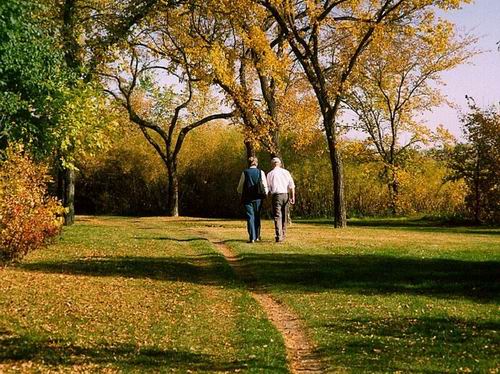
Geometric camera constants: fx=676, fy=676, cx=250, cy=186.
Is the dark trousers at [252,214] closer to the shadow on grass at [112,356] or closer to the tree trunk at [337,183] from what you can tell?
the tree trunk at [337,183]

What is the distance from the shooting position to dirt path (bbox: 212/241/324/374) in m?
7.16

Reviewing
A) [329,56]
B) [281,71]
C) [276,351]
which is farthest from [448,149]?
[276,351]

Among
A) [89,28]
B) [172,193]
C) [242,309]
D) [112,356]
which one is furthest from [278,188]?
[172,193]

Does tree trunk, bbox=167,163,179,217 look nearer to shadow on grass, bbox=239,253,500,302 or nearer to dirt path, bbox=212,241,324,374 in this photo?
shadow on grass, bbox=239,253,500,302

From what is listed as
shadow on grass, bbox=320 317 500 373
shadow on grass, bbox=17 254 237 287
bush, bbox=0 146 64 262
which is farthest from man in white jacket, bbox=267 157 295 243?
shadow on grass, bbox=320 317 500 373

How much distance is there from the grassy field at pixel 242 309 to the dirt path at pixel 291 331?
0.14 metres

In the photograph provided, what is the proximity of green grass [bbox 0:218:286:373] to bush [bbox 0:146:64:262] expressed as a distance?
546mm

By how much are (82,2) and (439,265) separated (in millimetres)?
19733

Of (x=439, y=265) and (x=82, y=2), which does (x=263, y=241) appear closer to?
(x=439, y=265)

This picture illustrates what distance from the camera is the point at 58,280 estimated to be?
12516 millimetres

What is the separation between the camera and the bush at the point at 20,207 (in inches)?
585

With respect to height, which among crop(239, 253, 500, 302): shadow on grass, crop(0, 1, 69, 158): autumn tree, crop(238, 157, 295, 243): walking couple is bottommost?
crop(239, 253, 500, 302): shadow on grass

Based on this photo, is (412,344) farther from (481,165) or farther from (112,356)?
(481,165)

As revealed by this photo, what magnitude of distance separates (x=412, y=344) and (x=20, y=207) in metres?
10.1
